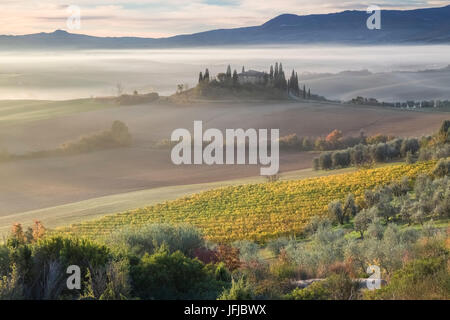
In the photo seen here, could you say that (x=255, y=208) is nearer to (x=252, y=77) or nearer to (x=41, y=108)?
(x=41, y=108)

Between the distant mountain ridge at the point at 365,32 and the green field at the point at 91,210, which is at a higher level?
the distant mountain ridge at the point at 365,32

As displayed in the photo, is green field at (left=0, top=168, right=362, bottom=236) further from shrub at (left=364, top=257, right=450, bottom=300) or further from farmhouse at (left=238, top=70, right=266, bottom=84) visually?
farmhouse at (left=238, top=70, right=266, bottom=84)

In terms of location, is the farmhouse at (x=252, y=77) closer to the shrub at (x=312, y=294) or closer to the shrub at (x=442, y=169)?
the shrub at (x=442, y=169)

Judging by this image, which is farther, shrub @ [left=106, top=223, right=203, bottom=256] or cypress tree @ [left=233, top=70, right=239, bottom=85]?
cypress tree @ [left=233, top=70, right=239, bottom=85]

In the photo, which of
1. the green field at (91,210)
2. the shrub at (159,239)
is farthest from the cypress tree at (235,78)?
the shrub at (159,239)

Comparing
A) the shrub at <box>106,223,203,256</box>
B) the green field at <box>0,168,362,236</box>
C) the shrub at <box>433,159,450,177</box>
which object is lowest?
the green field at <box>0,168,362,236</box>

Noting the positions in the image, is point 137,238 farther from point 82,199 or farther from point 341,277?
point 82,199

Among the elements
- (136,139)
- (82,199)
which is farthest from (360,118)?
(82,199)

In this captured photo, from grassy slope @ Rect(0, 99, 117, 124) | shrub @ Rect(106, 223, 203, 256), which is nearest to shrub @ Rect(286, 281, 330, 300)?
shrub @ Rect(106, 223, 203, 256)
